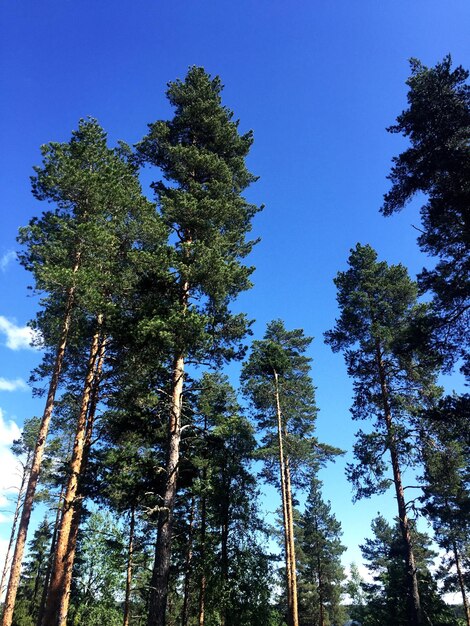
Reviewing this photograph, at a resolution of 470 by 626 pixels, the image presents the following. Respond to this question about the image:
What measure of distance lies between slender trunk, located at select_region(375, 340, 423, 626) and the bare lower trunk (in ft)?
28.1

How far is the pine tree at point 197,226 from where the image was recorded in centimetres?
1138

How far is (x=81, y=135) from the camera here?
1748 cm

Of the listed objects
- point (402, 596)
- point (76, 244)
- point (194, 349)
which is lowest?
point (402, 596)

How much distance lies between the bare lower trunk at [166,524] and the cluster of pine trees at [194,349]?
0.04 metres

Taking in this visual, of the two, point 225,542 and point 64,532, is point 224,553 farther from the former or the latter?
point 64,532

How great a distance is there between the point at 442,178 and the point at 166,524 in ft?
42.2

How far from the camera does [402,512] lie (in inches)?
570

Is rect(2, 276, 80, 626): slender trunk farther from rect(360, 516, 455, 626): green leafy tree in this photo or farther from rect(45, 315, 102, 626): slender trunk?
rect(360, 516, 455, 626): green leafy tree

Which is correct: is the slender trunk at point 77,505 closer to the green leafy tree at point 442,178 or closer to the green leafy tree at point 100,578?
the green leafy tree at point 100,578

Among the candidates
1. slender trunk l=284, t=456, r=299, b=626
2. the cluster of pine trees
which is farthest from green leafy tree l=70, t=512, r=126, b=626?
slender trunk l=284, t=456, r=299, b=626

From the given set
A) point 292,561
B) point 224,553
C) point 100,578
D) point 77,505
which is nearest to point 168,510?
point 77,505

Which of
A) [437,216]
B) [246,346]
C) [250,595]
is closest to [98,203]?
[246,346]

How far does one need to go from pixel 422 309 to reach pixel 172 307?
11.7 meters

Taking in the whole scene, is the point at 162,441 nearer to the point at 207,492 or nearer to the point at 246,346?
the point at 207,492
